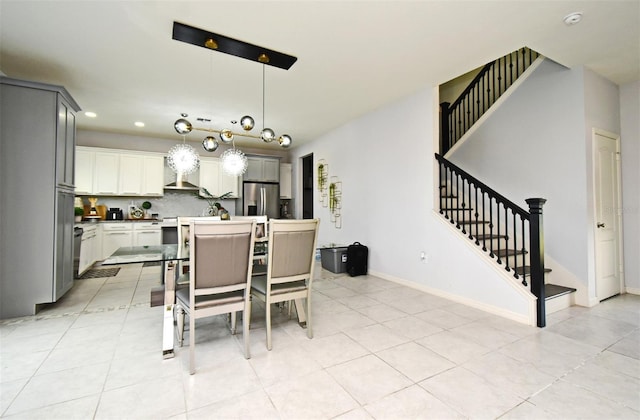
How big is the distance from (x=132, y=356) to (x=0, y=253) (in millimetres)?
2108

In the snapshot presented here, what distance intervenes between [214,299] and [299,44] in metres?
2.54

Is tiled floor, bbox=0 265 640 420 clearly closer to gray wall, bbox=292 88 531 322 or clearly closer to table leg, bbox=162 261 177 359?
table leg, bbox=162 261 177 359

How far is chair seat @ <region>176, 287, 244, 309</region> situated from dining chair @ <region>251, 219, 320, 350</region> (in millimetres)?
258

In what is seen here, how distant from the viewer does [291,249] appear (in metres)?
2.46

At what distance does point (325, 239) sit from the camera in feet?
21.5

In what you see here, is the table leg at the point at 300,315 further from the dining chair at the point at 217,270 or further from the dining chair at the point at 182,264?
the dining chair at the point at 182,264

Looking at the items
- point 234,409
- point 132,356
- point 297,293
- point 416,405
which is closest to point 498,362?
point 416,405

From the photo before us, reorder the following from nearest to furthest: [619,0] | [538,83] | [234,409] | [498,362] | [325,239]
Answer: [234,409] < [498,362] < [619,0] < [538,83] < [325,239]

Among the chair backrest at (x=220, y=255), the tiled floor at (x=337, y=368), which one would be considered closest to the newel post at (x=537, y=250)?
the tiled floor at (x=337, y=368)

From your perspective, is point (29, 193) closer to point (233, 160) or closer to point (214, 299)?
point (233, 160)

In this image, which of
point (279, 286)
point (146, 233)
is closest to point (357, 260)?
point (279, 286)

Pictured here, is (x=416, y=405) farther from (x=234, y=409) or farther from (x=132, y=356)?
(x=132, y=356)

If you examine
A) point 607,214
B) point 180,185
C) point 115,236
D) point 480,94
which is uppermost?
point 480,94

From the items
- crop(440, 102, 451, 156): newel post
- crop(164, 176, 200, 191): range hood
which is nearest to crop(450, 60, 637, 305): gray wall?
crop(440, 102, 451, 156): newel post
